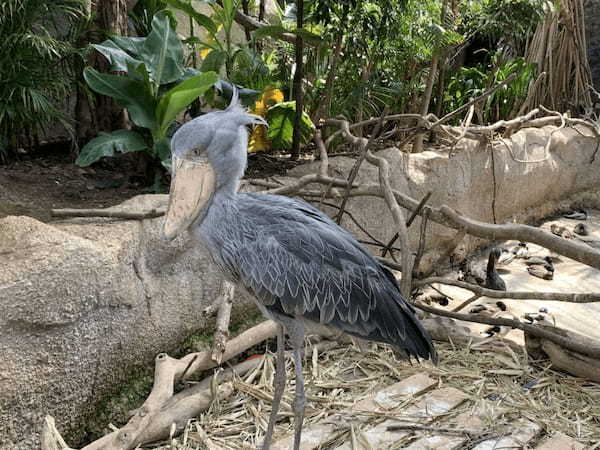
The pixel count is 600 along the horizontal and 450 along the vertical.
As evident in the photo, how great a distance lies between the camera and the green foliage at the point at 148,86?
2.99 metres

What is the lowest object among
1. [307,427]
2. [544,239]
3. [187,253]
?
[307,427]

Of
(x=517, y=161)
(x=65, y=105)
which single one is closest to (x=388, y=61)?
(x=517, y=161)

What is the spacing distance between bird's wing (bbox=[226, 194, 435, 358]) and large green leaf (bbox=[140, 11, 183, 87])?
1.54m

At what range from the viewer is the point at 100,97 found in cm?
371

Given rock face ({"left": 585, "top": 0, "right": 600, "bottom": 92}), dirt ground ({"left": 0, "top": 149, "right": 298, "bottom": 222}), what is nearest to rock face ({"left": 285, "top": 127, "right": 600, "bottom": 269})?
dirt ground ({"left": 0, "top": 149, "right": 298, "bottom": 222})

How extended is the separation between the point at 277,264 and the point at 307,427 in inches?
32.7

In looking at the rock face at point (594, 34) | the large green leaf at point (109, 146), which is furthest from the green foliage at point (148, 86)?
the rock face at point (594, 34)

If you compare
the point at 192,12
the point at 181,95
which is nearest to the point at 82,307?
the point at 181,95

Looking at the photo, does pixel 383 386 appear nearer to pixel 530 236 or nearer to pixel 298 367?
pixel 298 367

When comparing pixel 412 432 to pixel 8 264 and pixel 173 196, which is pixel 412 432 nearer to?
pixel 173 196

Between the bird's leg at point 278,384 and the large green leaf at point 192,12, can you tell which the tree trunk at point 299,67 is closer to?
the large green leaf at point 192,12

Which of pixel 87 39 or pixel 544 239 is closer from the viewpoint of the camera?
pixel 544 239

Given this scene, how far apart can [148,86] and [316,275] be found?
1.75m

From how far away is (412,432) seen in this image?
7.20 feet
